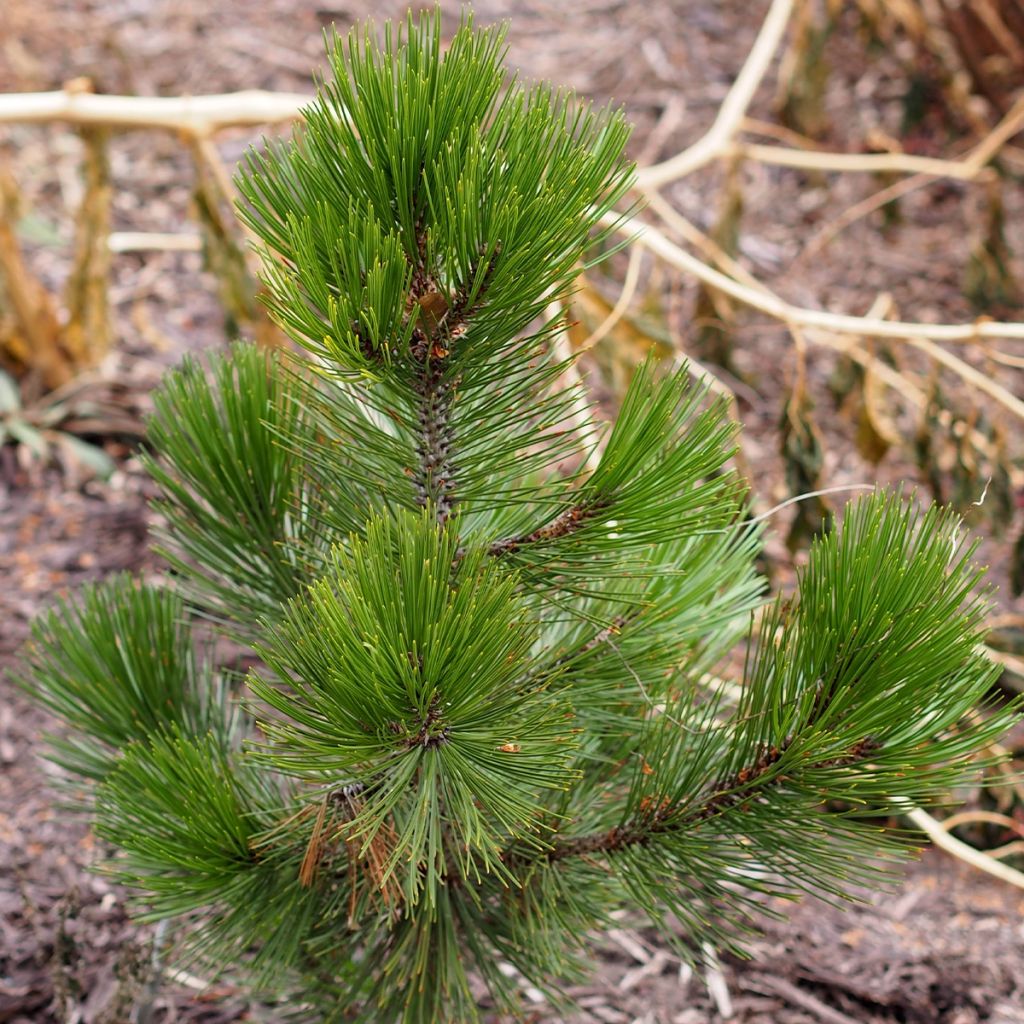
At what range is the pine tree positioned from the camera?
912 millimetres

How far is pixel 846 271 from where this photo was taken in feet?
12.8

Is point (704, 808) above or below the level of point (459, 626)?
below

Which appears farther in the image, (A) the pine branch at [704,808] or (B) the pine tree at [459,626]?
(A) the pine branch at [704,808]

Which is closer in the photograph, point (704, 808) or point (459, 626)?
point (459, 626)

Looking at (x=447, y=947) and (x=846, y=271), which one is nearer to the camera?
(x=447, y=947)

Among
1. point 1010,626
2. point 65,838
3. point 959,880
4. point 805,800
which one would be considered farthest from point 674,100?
point 805,800

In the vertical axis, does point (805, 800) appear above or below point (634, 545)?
below

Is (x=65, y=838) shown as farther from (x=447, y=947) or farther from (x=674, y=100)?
(x=674, y=100)

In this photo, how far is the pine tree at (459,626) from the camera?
0.91 meters

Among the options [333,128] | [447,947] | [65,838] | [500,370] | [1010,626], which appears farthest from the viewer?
[1010,626]

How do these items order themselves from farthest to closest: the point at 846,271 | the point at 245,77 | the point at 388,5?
1. the point at 388,5
2. the point at 245,77
3. the point at 846,271

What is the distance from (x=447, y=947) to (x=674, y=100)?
3886 millimetres

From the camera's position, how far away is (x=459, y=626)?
912 mm

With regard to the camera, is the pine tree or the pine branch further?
the pine branch
